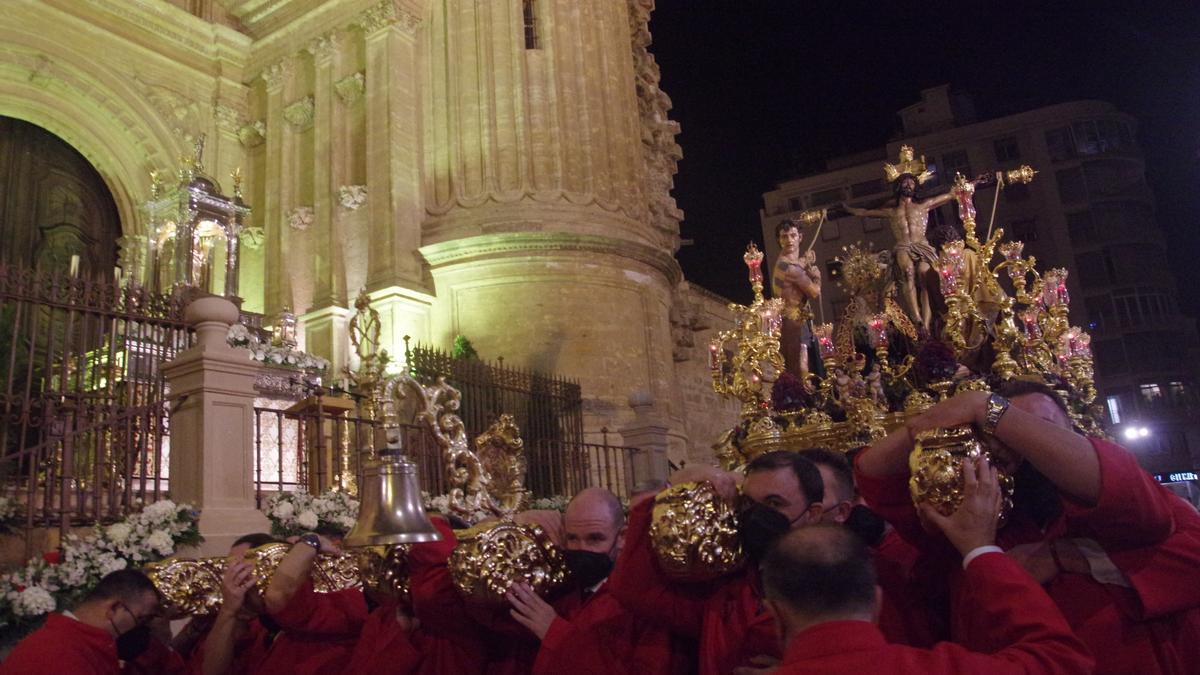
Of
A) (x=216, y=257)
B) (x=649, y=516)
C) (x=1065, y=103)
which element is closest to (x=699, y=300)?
(x=216, y=257)

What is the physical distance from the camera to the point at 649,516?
2768 mm

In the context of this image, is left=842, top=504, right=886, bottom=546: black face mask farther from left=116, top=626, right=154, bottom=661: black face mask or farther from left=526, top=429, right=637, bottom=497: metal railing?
left=526, top=429, right=637, bottom=497: metal railing

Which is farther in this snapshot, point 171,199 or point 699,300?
point 699,300

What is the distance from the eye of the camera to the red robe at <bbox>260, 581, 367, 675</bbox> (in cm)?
365

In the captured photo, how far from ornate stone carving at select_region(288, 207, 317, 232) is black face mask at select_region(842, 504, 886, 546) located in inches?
692

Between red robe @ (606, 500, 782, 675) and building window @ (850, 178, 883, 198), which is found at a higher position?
building window @ (850, 178, 883, 198)

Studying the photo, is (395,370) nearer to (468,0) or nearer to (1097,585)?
(468,0)

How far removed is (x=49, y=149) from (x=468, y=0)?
920 cm

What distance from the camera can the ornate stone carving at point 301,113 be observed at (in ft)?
64.2

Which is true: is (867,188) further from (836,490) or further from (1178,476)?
(836,490)

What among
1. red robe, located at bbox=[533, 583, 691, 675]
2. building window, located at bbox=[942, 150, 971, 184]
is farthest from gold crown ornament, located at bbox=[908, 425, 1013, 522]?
building window, located at bbox=[942, 150, 971, 184]

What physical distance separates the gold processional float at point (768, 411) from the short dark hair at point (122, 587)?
0.16m

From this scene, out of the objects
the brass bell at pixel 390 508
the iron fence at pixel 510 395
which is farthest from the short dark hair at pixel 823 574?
the iron fence at pixel 510 395

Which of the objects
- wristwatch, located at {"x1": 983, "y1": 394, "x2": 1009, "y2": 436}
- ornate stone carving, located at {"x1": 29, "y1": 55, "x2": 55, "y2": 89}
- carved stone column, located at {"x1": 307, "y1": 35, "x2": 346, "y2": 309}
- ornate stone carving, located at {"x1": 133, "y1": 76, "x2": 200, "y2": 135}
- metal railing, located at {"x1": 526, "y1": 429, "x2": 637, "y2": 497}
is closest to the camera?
wristwatch, located at {"x1": 983, "y1": 394, "x2": 1009, "y2": 436}
